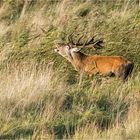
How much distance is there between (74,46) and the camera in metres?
11.0

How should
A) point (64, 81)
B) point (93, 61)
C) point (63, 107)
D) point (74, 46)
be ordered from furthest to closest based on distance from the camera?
point (74, 46) < point (93, 61) < point (64, 81) < point (63, 107)

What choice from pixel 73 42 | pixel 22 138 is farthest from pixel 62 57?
pixel 22 138

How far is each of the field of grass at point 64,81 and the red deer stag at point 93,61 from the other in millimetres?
168

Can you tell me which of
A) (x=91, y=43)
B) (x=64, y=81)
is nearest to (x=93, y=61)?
(x=91, y=43)

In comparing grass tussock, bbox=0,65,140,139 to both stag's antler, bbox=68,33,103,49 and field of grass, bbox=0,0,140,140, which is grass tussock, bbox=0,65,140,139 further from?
stag's antler, bbox=68,33,103,49

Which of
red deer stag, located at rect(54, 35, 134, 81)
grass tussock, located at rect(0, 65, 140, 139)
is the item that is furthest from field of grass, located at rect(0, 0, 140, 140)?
red deer stag, located at rect(54, 35, 134, 81)

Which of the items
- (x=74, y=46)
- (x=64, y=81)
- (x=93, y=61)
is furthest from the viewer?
(x=74, y=46)

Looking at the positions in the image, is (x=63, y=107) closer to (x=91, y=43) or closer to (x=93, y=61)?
(x=93, y=61)

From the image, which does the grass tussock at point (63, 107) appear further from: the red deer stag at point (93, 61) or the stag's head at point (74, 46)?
the stag's head at point (74, 46)

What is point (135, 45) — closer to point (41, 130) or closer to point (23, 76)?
point (23, 76)

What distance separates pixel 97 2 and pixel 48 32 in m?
3.70

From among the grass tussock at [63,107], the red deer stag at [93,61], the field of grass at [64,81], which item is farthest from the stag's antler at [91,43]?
the grass tussock at [63,107]

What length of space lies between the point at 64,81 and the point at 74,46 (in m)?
0.95

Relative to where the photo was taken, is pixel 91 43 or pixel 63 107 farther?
pixel 91 43
